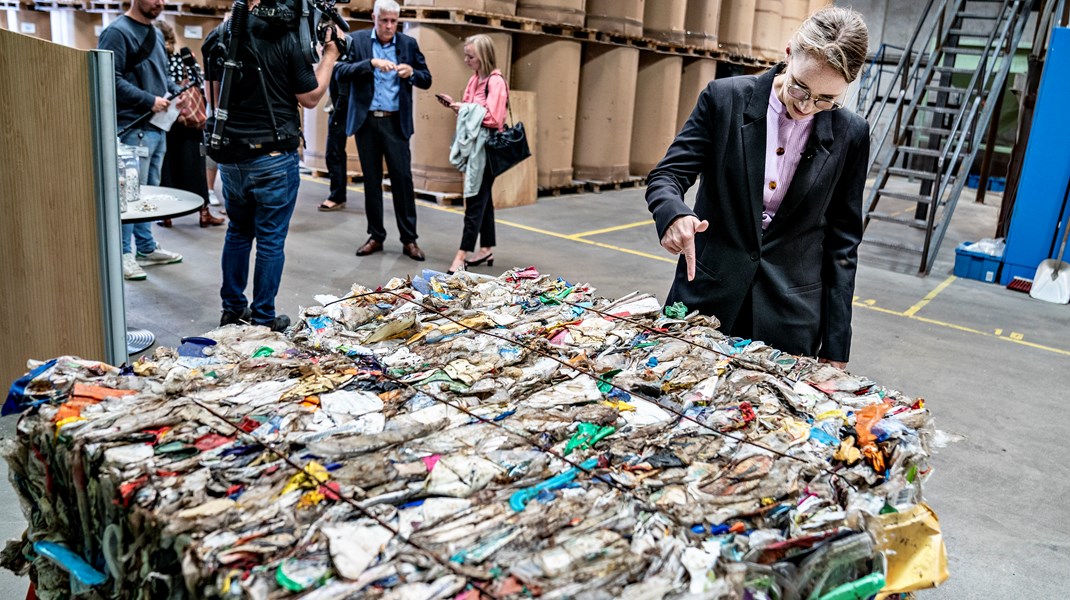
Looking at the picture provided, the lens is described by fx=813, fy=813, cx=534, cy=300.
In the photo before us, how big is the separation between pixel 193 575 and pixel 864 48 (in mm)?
2071

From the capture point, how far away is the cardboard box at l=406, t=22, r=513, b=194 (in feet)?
28.5

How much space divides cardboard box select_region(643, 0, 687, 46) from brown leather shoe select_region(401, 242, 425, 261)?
19.1 feet

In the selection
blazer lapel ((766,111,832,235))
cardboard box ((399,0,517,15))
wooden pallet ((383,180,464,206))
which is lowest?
wooden pallet ((383,180,464,206))

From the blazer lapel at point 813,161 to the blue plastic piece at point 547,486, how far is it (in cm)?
132

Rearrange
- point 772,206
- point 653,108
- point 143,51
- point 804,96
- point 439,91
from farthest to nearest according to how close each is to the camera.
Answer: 1. point 653,108
2. point 439,91
3. point 143,51
4. point 772,206
5. point 804,96

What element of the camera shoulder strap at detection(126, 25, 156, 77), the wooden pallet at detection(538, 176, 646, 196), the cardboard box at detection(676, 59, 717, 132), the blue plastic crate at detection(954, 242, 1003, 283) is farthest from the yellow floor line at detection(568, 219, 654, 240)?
the camera shoulder strap at detection(126, 25, 156, 77)

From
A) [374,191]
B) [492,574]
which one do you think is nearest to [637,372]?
[492,574]

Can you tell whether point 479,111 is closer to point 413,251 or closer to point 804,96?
point 413,251

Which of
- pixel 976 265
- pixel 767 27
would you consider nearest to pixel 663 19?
pixel 767 27

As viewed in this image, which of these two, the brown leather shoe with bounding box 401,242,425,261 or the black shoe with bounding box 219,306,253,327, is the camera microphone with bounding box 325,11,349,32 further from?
the brown leather shoe with bounding box 401,242,425,261

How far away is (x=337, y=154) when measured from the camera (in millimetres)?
8672

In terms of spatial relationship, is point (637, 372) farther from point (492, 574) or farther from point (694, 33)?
point (694, 33)

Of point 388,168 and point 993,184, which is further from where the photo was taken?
point 993,184

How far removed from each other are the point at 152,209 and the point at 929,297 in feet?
20.8
